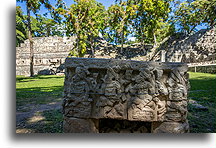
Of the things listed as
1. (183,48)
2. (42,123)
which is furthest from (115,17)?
(183,48)

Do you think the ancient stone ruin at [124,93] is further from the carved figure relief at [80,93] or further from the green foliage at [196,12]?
the green foliage at [196,12]

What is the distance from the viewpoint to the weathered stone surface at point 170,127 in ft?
7.67

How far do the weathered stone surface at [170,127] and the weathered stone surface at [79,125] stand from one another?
1.08m

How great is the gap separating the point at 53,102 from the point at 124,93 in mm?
2903

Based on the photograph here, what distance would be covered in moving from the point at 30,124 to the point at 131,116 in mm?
2054

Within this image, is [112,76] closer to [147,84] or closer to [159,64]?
[147,84]

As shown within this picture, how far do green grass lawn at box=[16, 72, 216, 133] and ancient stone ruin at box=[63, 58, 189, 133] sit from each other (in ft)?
2.37

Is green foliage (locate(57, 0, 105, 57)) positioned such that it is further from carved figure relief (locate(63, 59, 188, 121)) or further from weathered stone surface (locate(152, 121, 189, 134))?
weathered stone surface (locate(152, 121, 189, 134))

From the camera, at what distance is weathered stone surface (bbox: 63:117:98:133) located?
2336 mm

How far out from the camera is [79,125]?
7.67 feet

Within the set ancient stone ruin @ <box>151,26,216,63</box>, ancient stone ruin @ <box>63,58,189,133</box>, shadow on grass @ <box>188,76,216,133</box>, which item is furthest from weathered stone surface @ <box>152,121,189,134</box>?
ancient stone ruin @ <box>151,26,216,63</box>

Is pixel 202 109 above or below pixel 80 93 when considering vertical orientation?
below

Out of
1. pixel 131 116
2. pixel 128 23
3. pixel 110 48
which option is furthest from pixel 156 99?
pixel 110 48

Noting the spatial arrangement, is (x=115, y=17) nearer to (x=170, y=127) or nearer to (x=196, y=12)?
(x=196, y=12)
